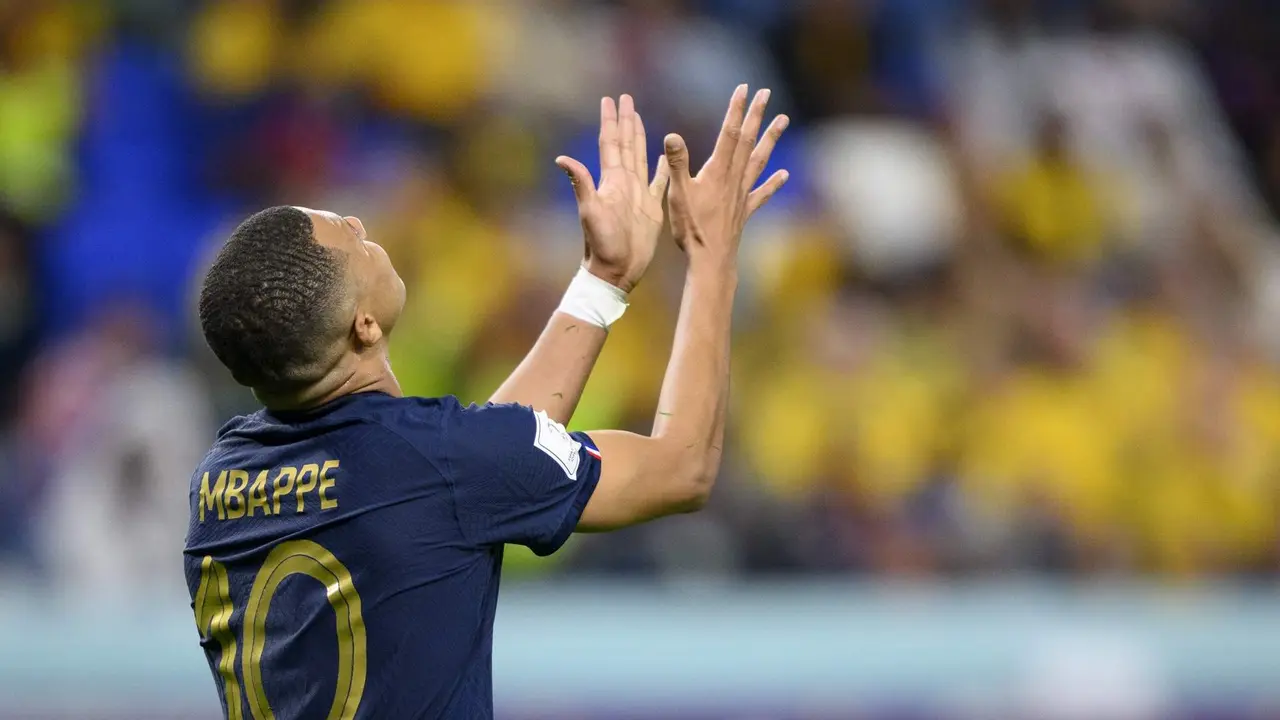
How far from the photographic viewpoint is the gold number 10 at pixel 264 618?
2391mm

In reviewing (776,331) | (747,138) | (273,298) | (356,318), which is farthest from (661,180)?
(776,331)

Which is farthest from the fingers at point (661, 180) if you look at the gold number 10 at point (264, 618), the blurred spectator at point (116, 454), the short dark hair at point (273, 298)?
the blurred spectator at point (116, 454)

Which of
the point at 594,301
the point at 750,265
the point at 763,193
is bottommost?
the point at 594,301

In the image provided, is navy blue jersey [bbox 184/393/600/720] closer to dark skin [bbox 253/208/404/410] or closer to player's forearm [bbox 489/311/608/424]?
dark skin [bbox 253/208/404/410]

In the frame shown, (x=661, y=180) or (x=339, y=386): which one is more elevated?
(x=661, y=180)

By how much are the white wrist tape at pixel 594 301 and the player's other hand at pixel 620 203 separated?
0.05 feet

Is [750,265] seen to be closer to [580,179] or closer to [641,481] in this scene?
[580,179]

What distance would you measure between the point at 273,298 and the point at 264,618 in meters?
0.47

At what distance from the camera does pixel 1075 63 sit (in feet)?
32.1

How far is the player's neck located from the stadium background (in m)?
3.87

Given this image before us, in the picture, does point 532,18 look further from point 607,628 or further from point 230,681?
point 230,681

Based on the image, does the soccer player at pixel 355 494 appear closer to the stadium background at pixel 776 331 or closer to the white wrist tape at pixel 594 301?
the white wrist tape at pixel 594 301

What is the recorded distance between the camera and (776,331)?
802 centimetres

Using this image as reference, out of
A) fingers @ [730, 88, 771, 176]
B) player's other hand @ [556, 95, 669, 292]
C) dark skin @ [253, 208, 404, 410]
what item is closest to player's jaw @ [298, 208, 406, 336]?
dark skin @ [253, 208, 404, 410]
